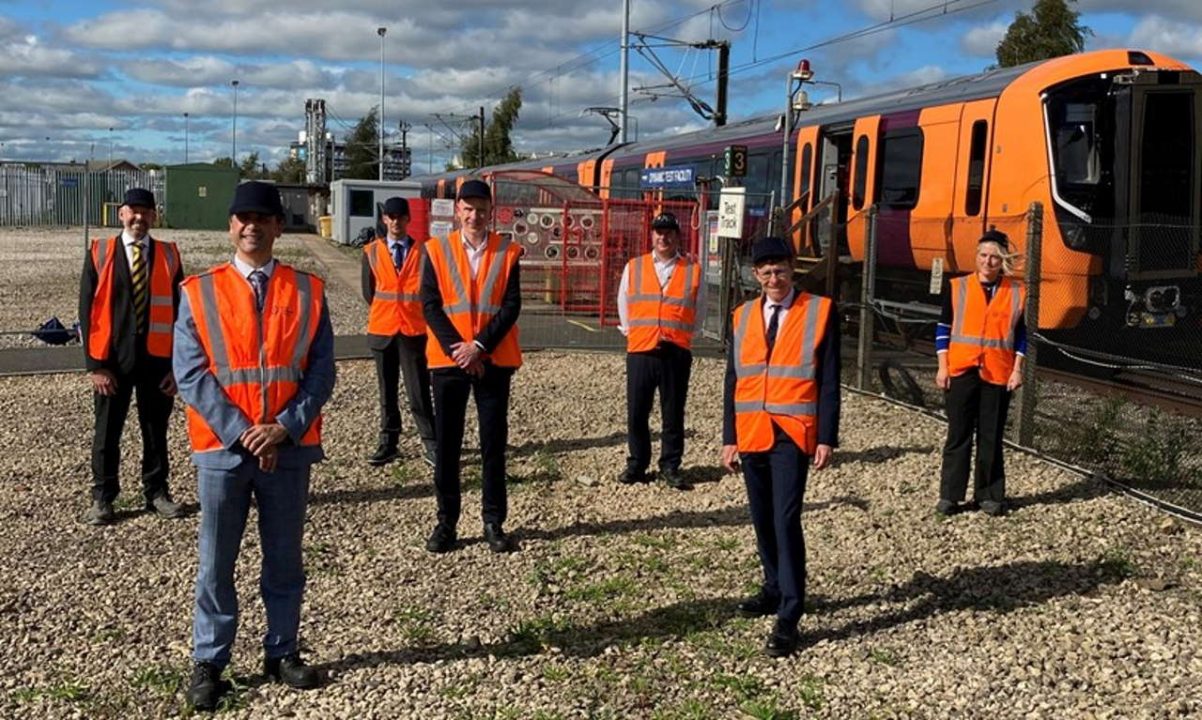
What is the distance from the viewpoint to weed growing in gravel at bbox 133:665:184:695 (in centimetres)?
433

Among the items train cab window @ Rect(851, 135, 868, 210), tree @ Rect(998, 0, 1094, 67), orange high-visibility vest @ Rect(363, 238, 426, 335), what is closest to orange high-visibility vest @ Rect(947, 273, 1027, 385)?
orange high-visibility vest @ Rect(363, 238, 426, 335)

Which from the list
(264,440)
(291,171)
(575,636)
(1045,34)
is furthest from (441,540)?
(291,171)

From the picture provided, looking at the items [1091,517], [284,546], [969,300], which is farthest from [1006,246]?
[284,546]

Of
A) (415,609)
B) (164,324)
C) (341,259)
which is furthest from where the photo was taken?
(341,259)

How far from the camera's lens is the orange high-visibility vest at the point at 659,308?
746cm

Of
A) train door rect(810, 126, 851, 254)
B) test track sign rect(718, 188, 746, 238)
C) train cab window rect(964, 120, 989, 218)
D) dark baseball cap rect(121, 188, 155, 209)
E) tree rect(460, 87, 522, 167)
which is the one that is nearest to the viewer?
dark baseball cap rect(121, 188, 155, 209)

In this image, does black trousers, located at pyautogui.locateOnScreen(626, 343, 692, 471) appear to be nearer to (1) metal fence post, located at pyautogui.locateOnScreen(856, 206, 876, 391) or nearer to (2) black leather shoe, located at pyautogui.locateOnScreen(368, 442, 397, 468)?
(2) black leather shoe, located at pyautogui.locateOnScreen(368, 442, 397, 468)

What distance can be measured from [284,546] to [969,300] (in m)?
4.44

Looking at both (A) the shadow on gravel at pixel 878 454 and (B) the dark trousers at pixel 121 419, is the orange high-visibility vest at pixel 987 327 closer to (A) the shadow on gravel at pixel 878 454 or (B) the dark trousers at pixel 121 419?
(A) the shadow on gravel at pixel 878 454

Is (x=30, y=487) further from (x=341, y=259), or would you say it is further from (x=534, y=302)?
(x=341, y=259)

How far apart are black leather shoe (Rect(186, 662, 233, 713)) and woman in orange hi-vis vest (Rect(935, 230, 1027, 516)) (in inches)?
175

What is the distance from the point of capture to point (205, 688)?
4.16 m

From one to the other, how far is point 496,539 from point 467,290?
1.41 meters

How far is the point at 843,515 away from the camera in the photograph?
6.77 m
